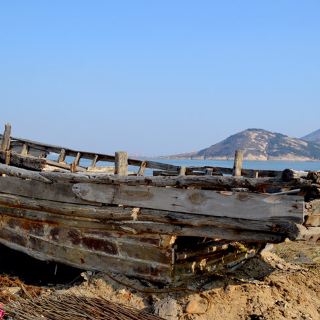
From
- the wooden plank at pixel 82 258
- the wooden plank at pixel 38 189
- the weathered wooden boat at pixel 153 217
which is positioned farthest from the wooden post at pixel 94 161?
the wooden plank at pixel 82 258

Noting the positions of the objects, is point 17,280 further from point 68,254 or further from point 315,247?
point 315,247

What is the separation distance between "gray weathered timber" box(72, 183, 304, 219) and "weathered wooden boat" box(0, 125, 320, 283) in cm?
1

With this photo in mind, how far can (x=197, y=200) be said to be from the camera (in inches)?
256

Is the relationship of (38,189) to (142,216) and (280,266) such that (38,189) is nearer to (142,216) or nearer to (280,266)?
(142,216)

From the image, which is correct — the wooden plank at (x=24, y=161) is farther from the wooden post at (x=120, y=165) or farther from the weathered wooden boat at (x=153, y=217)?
the wooden post at (x=120, y=165)

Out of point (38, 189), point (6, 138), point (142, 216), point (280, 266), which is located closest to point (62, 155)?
point (6, 138)

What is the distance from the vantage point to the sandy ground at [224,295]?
6676 millimetres

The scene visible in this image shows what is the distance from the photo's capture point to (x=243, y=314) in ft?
22.0

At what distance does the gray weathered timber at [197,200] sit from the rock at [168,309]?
4.38ft

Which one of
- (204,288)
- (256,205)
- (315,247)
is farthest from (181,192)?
(315,247)

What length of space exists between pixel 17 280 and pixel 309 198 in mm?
5271

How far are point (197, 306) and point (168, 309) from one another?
17.3 inches

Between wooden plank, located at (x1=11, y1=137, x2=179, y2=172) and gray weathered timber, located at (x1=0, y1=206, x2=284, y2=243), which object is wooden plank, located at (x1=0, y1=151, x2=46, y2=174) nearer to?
gray weathered timber, located at (x1=0, y1=206, x2=284, y2=243)

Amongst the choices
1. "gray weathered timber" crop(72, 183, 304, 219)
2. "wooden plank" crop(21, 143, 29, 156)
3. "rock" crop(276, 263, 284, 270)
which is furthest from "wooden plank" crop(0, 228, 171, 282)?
"wooden plank" crop(21, 143, 29, 156)
